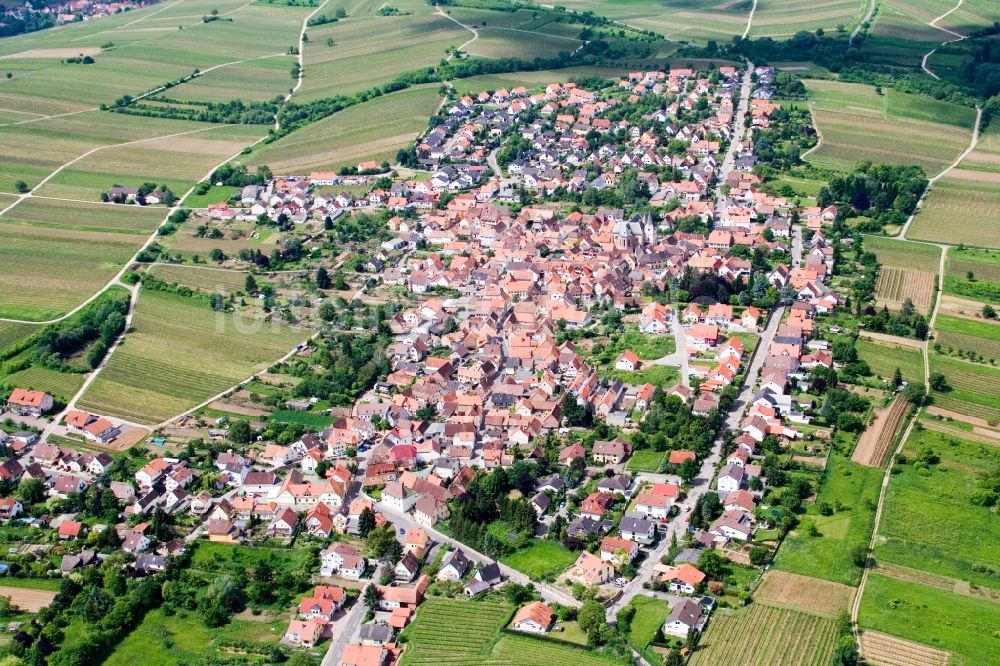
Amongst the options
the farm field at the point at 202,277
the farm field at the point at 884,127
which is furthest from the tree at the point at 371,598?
the farm field at the point at 884,127

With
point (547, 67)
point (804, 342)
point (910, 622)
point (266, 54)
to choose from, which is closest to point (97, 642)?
point (910, 622)

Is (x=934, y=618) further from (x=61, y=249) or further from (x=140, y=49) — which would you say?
(x=140, y=49)

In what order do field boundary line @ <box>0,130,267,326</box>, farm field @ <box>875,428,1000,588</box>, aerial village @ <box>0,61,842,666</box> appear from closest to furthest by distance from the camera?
1. farm field @ <box>875,428,1000,588</box>
2. aerial village @ <box>0,61,842,666</box>
3. field boundary line @ <box>0,130,267,326</box>

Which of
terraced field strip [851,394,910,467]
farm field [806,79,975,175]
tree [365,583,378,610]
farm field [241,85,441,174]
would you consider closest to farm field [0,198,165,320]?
farm field [241,85,441,174]

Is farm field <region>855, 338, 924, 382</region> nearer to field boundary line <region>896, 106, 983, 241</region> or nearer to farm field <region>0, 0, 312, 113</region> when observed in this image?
field boundary line <region>896, 106, 983, 241</region>

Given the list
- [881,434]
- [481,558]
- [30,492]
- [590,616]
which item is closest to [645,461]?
[481,558]

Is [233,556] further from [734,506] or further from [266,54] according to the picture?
[266,54]

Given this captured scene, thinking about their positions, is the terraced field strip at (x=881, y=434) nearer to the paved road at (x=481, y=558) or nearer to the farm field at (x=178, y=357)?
the paved road at (x=481, y=558)
